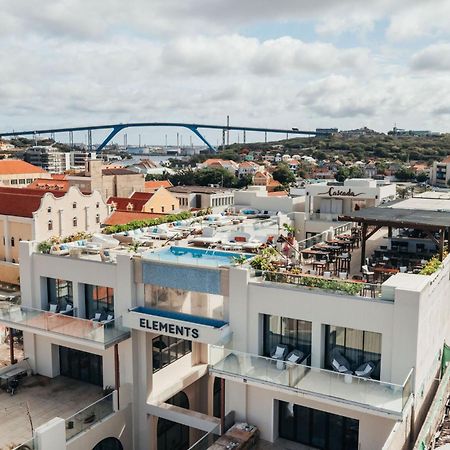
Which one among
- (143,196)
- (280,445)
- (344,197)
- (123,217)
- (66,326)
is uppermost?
(344,197)

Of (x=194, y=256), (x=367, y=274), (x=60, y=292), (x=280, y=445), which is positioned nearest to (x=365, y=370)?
(x=367, y=274)

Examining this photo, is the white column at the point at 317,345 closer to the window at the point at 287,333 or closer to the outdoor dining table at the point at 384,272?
the window at the point at 287,333

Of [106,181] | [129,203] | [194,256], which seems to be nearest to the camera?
[194,256]

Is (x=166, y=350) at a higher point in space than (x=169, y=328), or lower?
lower

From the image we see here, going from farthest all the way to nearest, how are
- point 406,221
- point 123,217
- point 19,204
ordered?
point 123,217
point 19,204
point 406,221

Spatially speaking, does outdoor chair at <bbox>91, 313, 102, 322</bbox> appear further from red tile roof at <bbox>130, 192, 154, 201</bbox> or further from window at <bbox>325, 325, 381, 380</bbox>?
red tile roof at <bbox>130, 192, 154, 201</bbox>

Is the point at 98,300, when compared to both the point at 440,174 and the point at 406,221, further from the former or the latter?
the point at 440,174

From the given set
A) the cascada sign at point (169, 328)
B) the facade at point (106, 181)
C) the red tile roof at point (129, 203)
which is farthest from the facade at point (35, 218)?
the cascada sign at point (169, 328)
